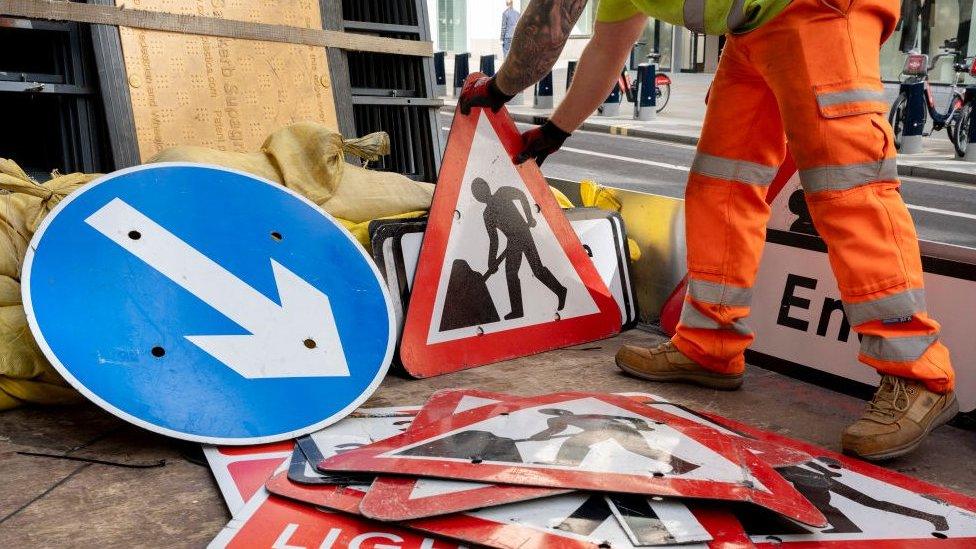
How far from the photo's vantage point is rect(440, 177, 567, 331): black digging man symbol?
310 cm

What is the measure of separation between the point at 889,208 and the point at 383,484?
147 cm

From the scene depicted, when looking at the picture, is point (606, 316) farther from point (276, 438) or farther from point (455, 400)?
point (276, 438)

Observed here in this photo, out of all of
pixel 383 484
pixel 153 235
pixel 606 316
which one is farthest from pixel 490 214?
pixel 383 484

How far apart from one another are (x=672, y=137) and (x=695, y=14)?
38.4 feet

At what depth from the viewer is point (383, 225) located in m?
3.10

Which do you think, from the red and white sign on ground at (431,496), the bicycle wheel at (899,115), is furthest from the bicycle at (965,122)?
the red and white sign on ground at (431,496)

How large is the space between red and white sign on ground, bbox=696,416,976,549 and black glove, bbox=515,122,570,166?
53.9 inches

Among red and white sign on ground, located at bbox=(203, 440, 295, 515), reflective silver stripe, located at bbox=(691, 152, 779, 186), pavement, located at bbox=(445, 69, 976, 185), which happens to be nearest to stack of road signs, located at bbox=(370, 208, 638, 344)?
reflective silver stripe, located at bbox=(691, 152, 779, 186)

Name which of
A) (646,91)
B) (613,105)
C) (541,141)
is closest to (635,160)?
(646,91)

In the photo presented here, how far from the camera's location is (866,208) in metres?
2.39

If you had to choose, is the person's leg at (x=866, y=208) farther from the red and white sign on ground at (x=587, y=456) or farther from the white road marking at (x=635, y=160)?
the white road marking at (x=635, y=160)

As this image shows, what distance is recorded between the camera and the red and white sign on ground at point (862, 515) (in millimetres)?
1884

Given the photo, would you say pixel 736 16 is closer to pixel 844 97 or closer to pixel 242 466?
pixel 844 97

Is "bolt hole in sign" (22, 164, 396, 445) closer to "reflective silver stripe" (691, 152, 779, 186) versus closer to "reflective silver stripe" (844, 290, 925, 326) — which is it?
"reflective silver stripe" (691, 152, 779, 186)
